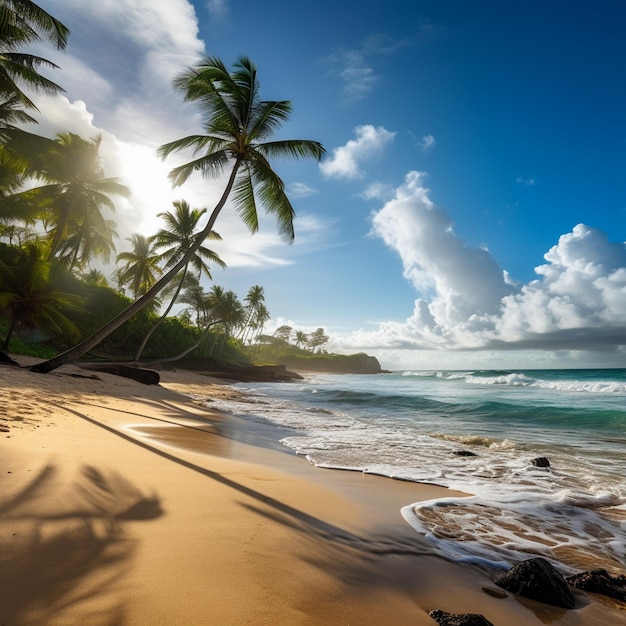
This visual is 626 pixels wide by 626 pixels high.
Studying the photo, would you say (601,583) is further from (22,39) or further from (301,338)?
(301,338)

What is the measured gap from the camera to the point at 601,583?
2.76m

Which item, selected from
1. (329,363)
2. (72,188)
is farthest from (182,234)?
(329,363)

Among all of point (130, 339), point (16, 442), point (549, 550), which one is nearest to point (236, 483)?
point (16, 442)

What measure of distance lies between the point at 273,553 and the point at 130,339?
32250 millimetres

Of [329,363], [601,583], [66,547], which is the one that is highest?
[329,363]

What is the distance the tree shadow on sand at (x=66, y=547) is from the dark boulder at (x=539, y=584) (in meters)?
2.59

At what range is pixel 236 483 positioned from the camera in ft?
13.3

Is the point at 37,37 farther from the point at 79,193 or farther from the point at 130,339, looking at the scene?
the point at 130,339

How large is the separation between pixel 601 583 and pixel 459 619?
1.60 m

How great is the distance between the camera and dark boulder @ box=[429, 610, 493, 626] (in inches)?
78.0

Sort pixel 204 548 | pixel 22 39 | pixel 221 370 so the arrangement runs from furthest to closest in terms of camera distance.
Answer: pixel 221 370 < pixel 22 39 < pixel 204 548

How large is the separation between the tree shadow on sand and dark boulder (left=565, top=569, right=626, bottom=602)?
3224 mm

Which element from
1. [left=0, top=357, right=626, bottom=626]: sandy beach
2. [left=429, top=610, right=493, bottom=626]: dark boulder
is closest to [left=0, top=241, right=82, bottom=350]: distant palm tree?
[left=0, top=357, right=626, bottom=626]: sandy beach

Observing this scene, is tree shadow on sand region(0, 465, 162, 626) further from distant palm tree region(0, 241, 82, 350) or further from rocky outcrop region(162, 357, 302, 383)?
rocky outcrop region(162, 357, 302, 383)
